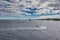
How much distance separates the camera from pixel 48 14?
16.7 ft

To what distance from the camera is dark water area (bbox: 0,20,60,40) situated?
3514 millimetres

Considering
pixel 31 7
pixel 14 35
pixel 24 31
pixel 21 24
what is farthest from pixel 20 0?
pixel 14 35

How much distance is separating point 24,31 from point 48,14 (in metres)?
1.41

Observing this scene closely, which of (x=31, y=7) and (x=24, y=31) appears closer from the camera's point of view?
(x=24, y=31)

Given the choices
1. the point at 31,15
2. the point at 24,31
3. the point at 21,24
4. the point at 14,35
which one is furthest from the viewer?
the point at 31,15

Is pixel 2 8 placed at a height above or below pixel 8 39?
above

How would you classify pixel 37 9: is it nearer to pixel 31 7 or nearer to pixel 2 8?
pixel 31 7

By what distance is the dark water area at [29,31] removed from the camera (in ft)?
11.5

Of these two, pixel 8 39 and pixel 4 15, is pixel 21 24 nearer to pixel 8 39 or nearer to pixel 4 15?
pixel 4 15

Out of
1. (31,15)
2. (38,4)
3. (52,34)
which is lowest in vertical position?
(52,34)

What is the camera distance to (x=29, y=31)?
4.01 metres

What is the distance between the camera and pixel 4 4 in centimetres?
502

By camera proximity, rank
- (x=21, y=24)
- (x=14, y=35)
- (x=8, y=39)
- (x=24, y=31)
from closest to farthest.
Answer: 1. (x=8, y=39)
2. (x=14, y=35)
3. (x=24, y=31)
4. (x=21, y=24)

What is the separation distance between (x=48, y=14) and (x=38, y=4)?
46cm
